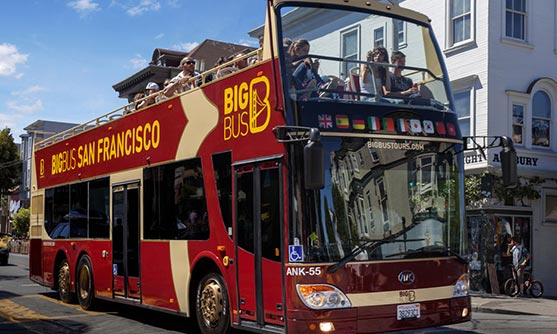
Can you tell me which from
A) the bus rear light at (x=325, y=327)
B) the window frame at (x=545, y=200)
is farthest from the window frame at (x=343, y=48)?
the window frame at (x=545, y=200)

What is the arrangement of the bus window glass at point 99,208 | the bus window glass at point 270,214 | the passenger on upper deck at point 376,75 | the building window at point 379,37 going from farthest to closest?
the bus window glass at point 99,208, the building window at point 379,37, the passenger on upper deck at point 376,75, the bus window glass at point 270,214

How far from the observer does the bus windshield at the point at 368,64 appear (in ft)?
26.6

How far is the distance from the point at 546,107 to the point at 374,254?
16844 mm

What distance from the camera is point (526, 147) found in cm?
2156

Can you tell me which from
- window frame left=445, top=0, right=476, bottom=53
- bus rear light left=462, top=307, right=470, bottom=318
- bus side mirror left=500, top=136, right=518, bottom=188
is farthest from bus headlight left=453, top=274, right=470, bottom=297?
window frame left=445, top=0, right=476, bottom=53

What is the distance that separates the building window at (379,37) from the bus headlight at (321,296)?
3245mm

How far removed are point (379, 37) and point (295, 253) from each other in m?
3.26

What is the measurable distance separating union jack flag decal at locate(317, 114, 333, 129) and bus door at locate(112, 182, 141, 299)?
5.03 m

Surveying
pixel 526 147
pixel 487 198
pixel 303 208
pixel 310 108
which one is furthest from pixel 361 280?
pixel 526 147

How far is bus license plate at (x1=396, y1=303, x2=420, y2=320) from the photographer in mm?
7762

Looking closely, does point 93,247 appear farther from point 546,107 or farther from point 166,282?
point 546,107

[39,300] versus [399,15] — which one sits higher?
[399,15]

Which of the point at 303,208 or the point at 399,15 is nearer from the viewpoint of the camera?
the point at 303,208

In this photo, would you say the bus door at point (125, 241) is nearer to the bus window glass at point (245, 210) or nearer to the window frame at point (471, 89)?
the bus window glass at point (245, 210)
